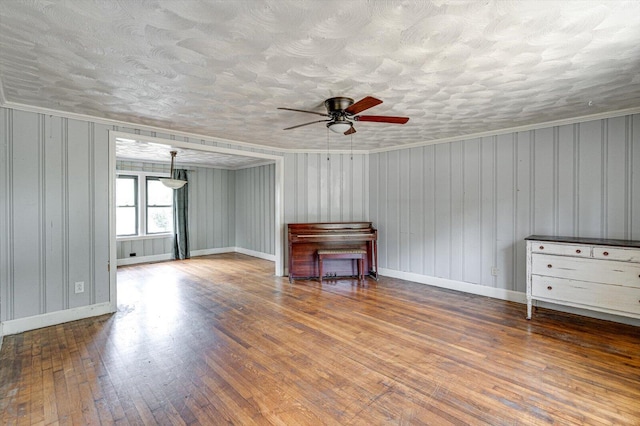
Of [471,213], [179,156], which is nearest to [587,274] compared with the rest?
[471,213]

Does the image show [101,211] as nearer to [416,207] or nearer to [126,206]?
[126,206]

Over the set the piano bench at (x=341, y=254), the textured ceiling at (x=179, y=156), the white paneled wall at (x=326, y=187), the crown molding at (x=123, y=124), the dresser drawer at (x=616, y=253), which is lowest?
the piano bench at (x=341, y=254)

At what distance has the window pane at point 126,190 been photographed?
688 cm

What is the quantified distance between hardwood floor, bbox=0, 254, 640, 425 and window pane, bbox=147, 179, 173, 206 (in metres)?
3.79

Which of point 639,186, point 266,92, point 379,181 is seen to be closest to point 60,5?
point 266,92

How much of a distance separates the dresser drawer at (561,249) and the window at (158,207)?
7390 mm

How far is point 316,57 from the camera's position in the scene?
214 centimetres

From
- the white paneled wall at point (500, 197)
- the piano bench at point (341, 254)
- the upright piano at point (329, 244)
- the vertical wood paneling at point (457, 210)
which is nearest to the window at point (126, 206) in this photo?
the upright piano at point (329, 244)

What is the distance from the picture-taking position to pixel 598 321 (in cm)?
350

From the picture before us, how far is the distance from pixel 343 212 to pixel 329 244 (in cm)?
78

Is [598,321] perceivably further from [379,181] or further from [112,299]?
[112,299]

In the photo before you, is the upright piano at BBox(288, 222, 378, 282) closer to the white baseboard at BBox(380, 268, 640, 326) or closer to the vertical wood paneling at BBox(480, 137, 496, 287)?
the white baseboard at BBox(380, 268, 640, 326)

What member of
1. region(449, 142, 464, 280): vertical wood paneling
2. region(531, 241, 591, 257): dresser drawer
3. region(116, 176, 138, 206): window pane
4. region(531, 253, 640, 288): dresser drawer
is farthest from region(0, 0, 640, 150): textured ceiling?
region(116, 176, 138, 206): window pane

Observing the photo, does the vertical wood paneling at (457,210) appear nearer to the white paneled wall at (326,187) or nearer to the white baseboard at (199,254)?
the white paneled wall at (326,187)
